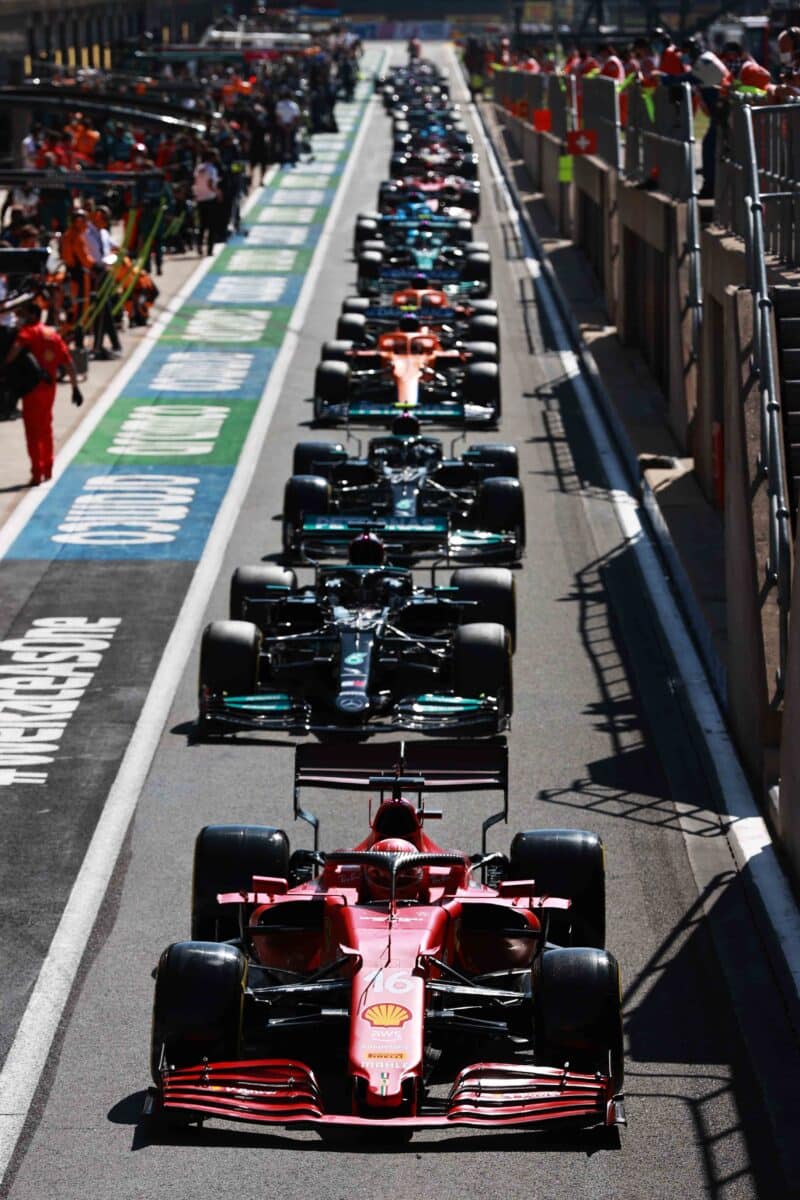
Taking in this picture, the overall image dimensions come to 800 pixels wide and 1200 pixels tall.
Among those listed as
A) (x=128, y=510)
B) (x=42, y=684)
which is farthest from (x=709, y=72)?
(x=42, y=684)

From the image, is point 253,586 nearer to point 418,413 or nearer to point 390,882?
point 390,882

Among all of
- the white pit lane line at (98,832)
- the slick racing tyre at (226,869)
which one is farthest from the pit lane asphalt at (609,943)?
the slick racing tyre at (226,869)

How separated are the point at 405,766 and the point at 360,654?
489 cm

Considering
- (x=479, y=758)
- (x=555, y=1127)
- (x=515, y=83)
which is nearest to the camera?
(x=555, y=1127)

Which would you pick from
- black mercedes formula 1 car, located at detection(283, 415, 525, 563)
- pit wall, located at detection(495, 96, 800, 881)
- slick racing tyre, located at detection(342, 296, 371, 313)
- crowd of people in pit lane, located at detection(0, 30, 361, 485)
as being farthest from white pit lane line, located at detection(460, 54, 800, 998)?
crowd of people in pit lane, located at detection(0, 30, 361, 485)

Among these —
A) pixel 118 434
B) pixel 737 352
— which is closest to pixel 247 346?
pixel 118 434

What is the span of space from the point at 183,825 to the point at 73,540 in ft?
26.4

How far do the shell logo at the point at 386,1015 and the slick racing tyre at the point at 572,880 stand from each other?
5.32ft

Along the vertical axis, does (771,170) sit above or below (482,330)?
above

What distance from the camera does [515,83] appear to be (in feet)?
217

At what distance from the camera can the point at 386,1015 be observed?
984 centimetres

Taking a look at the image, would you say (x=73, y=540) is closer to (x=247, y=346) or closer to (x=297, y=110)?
(x=247, y=346)

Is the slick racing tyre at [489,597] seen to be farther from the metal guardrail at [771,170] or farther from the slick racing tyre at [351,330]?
the slick racing tyre at [351,330]

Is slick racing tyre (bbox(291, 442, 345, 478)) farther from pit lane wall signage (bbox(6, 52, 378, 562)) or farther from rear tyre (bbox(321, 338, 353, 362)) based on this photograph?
rear tyre (bbox(321, 338, 353, 362))
